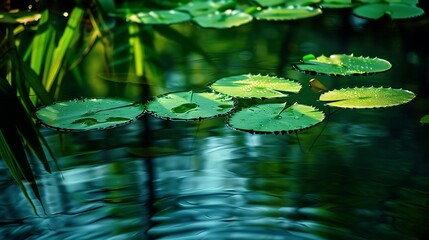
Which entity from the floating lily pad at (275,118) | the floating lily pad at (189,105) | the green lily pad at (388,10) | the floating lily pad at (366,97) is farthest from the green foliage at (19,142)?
the green lily pad at (388,10)

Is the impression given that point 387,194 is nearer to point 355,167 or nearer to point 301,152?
point 355,167

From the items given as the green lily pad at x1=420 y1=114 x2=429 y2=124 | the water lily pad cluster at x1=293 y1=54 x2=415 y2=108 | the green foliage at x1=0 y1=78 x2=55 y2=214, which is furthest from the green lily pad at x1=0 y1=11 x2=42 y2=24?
the green lily pad at x1=420 y1=114 x2=429 y2=124

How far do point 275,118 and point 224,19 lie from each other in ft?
3.38

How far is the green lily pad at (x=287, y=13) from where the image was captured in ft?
8.73

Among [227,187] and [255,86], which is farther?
[255,86]

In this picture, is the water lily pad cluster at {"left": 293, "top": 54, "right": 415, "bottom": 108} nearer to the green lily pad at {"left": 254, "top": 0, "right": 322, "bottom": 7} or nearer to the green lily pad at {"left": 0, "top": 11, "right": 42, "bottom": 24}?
the green lily pad at {"left": 254, "top": 0, "right": 322, "bottom": 7}

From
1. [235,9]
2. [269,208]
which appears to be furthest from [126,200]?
[235,9]

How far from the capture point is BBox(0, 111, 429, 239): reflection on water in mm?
1254

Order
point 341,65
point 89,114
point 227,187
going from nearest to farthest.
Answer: point 227,187 → point 89,114 → point 341,65

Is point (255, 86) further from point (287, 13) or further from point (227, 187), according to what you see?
point (287, 13)

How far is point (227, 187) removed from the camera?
1415 millimetres

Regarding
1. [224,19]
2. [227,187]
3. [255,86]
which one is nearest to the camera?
[227,187]

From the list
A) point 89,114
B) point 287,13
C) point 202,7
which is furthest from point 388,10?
point 89,114

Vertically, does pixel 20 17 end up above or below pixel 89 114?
above
